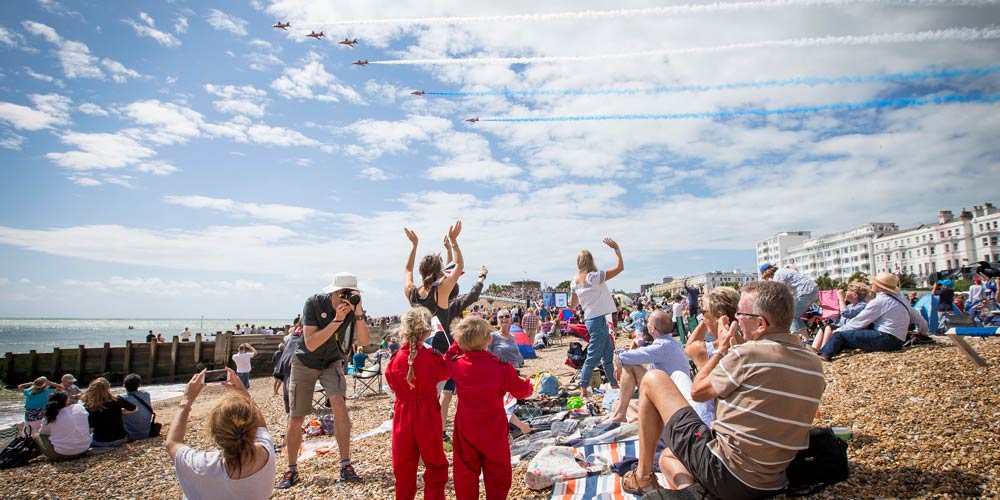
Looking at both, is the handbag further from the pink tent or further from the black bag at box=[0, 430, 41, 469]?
the pink tent

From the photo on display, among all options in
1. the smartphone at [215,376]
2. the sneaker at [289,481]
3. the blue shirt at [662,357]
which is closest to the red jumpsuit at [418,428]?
the smartphone at [215,376]

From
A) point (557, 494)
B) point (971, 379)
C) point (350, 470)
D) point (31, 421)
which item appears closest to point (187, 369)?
point (31, 421)

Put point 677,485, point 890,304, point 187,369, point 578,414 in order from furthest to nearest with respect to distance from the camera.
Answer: point 187,369 < point 890,304 < point 578,414 < point 677,485

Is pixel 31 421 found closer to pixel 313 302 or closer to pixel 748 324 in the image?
pixel 313 302

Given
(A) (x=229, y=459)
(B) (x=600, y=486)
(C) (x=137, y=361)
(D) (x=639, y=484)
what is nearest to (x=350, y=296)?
(A) (x=229, y=459)

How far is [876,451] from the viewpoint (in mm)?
3793

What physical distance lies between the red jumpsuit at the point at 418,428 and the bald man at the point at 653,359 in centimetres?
223

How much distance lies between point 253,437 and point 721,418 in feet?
9.09

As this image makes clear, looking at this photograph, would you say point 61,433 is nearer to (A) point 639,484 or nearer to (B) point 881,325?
(A) point 639,484

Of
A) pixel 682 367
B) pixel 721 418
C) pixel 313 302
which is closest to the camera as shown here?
pixel 721 418

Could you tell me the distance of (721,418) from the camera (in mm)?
2881

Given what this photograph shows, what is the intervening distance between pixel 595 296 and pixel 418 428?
386cm

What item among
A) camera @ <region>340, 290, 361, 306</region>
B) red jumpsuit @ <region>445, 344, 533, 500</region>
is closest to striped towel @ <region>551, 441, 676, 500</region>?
red jumpsuit @ <region>445, 344, 533, 500</region>

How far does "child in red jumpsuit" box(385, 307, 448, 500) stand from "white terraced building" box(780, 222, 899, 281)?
122770 millimetres
